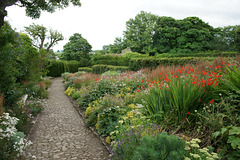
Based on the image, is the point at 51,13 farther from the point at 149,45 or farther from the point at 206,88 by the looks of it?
the point at 149,45

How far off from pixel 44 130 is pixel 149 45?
1224 inches

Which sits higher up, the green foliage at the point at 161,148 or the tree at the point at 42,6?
the tree at the point at 42,6

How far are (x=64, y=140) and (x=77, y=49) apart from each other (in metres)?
28.8

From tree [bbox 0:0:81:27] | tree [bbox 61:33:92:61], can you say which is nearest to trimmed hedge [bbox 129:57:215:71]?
tree [bbox 0:0:81:27]

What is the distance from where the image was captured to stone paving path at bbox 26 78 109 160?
3.66m

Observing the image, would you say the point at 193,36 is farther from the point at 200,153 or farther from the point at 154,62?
the point at 200,153

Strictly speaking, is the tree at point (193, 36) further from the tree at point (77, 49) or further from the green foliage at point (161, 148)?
the green foliage at point (161, 148)

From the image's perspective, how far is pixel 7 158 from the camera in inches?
110

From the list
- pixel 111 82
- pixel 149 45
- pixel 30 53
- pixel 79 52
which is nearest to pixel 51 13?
pixel 30 53

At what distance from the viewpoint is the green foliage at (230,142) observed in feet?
7.31

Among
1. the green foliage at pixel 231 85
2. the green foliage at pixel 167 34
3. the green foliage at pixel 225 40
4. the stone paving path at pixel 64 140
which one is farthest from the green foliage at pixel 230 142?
the green foliage at pixel 225 40

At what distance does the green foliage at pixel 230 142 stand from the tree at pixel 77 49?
28.9 metres

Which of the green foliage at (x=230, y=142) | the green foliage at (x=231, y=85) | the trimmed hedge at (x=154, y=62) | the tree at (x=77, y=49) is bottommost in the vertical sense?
the green foliage at (x=230, y=142)

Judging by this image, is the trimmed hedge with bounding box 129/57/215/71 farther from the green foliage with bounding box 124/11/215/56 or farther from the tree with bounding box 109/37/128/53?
the tree with bounding box 109/37/128/53
